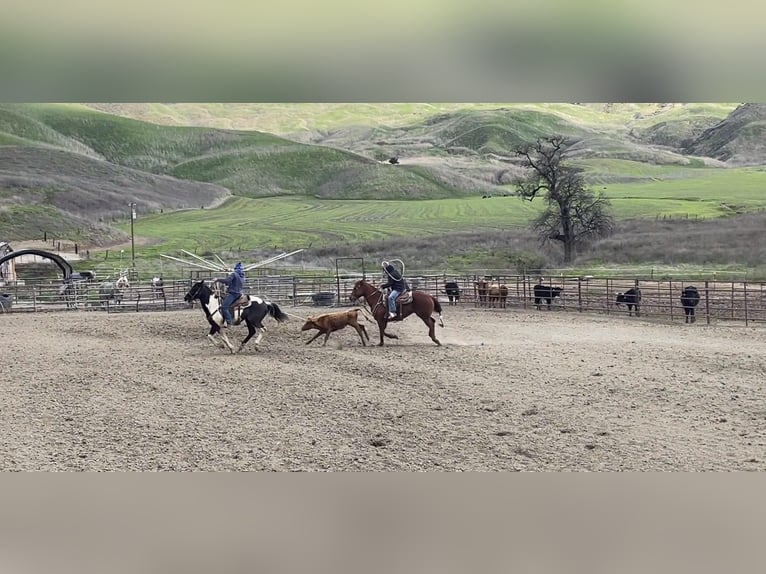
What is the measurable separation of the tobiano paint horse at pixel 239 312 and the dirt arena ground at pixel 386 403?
0.20m

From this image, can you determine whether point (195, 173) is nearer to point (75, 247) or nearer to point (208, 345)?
point (75, 247)

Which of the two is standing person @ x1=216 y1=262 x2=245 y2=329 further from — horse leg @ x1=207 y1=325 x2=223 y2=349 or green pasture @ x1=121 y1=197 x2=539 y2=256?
green pasture @ x1=121 y1=197 x2=539 y2=256

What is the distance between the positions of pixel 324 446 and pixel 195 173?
13.4 m

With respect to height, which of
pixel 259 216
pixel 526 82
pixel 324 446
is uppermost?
pixel 259 216

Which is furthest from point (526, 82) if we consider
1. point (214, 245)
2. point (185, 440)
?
point (214, 245)

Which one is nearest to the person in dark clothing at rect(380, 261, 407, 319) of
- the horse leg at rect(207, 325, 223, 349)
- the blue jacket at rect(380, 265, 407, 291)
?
the blue jacket at rect(380, 265, 407, 291)

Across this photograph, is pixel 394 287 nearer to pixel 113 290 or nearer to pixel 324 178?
pixel 113 290

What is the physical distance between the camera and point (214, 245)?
1369 centimetres

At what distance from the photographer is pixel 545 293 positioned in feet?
42.5

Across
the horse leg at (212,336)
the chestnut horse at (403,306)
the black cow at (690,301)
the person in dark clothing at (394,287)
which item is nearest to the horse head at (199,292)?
the horse leg at (212,336)

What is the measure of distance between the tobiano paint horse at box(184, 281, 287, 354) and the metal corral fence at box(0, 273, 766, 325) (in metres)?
4.11

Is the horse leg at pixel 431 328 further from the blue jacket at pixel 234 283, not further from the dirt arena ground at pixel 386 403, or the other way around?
the blue jacket at pixel 234 283

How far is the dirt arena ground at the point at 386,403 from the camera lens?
3502 millimetres

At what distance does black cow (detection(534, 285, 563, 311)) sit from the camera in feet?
40.5
